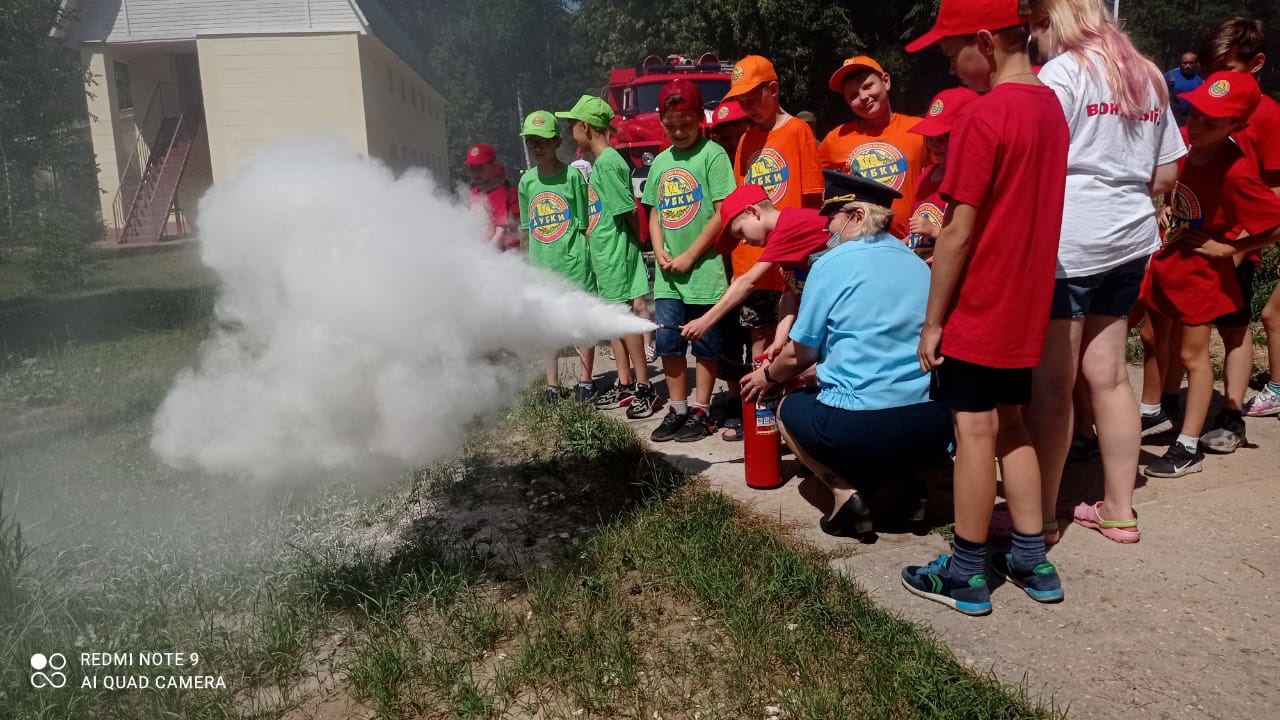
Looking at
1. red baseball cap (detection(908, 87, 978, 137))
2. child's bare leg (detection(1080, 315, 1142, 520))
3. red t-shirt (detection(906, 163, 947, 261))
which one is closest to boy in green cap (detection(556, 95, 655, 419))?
red t-shirt (detection(906, 163, 947, 261))

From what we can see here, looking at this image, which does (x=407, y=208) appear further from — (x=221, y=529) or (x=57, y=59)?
(x=57, y=59)

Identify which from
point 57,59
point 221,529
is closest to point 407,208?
point 221,529

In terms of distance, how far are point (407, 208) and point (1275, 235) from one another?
405cm

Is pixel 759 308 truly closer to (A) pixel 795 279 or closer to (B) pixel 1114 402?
(A) pixel 795 279

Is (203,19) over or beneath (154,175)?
over

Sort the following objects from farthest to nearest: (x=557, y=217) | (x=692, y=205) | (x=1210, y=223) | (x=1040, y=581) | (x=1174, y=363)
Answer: (x=557, y=217), (x=692, y=205), (x=1174, y=363), (x=1210, y=223), (x=1040, y=581)

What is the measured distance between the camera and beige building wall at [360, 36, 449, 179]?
24297 mm

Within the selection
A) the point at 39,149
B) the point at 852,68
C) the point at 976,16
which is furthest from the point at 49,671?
the point at 39,149

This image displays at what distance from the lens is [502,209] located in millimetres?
7000

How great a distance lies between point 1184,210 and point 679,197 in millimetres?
2636

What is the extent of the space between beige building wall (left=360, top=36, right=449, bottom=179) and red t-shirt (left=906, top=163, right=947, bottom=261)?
1928 centimetres

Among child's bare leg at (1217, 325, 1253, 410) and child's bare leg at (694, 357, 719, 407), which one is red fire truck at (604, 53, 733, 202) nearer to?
child's bare leg at (694, 357, 719, 407)

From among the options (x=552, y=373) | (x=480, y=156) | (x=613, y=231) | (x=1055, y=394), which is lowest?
(x=552, y=373)

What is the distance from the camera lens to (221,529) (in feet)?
14.2
